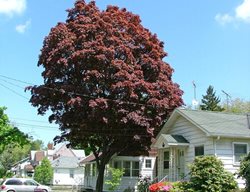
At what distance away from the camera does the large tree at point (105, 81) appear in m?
31.8

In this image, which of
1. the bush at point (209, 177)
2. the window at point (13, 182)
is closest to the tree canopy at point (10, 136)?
the bush at point (209, 177)

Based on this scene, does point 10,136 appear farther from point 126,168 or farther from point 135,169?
point 135,169

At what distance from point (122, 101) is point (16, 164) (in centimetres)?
11048

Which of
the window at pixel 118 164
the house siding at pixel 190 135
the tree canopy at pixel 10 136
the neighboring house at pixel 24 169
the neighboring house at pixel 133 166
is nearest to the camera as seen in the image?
the tree canopy at pixel 10 136

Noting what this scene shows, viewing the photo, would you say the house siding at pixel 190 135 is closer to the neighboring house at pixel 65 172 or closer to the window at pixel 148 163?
the window at pixel 148 163

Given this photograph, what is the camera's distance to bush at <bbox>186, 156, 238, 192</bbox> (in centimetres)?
2097

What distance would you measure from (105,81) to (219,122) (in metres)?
9.90

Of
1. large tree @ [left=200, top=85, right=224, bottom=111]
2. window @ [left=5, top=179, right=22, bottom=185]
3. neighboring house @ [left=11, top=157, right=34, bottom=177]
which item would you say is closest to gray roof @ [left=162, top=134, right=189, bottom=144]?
window @ [left=5, top=179, right=22, bottom=185]

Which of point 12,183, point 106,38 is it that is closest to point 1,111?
point 106,38

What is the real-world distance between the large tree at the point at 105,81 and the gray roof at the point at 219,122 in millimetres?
5128

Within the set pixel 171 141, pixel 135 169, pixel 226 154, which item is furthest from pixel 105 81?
pixel 135 169

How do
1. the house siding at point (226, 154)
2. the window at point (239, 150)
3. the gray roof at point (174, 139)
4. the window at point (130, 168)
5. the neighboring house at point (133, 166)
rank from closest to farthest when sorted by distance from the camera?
the house siding at point (226, 154) → the window at point (239, 150) → the gray roof at point (174, 139) → the neighboring house at point (133, 166) → the window at point (130, 168)

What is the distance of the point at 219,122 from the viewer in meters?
26.8

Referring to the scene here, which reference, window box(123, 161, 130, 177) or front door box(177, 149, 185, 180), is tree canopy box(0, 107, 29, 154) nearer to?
front door box(177, 149, 185, 180)
